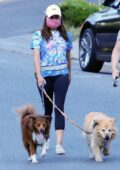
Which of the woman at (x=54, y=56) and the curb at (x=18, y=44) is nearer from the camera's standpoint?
the woman at (x=54, y=56)

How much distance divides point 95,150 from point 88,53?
9568 millimetres

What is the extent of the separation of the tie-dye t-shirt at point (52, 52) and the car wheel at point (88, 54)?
339 inches

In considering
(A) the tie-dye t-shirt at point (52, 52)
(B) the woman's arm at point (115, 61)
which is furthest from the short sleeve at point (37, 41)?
(B) the woman's arm at point (115, 61)

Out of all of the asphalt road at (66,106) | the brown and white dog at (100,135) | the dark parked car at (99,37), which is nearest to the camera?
the brown and white dog at (100,135)

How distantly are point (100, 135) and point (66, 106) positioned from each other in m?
5.12

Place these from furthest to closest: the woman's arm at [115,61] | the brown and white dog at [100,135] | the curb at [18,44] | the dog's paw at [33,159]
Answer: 1. the curb at [18,44]
2. the dog's paw at [33,159]
3. the woman's arm at [115,61]
4. the brown and white dog at [100,135]

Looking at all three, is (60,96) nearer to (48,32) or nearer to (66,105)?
(48,32)

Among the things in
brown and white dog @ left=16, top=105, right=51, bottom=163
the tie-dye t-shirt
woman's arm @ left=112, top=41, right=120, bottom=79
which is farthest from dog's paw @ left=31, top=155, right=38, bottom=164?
woman's arm @ left=112, top=41, right=120, bottom=79

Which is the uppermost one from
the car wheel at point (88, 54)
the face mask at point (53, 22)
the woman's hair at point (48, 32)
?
the face mask at point (53, 22)

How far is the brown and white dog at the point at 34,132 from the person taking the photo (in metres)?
9.27

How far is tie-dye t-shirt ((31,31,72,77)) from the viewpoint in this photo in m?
9.87

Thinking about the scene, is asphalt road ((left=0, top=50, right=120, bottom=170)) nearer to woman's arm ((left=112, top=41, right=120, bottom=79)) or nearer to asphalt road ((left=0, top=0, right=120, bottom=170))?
asphalt road ((left=0, top=0, right=120, bottom=170))

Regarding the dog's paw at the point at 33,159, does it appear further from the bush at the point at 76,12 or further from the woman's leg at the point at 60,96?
the bush at the point at 76,12

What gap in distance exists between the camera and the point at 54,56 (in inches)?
390
